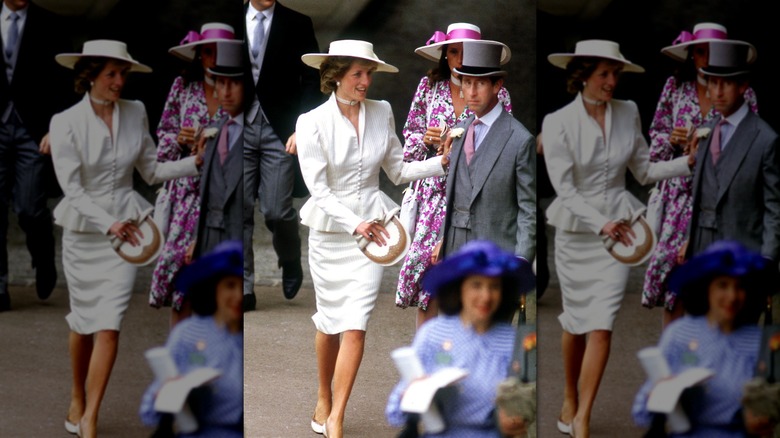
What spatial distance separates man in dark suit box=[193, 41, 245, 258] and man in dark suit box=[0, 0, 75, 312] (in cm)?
64

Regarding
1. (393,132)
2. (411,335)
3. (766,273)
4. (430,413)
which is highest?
(393,132)

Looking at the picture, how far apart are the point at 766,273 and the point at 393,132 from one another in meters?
1.74

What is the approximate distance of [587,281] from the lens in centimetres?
532

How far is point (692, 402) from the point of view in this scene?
17.4 feet

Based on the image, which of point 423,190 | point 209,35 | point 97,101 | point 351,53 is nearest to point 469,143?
point 423,190

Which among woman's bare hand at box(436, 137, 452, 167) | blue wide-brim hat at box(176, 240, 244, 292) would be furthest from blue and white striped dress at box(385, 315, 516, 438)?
blue wide-brim hat at box(176, 240, 244, 292)

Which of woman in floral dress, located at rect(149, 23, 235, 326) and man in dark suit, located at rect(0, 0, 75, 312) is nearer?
man in dark suit, located at rect(0, 0, 75, 312)

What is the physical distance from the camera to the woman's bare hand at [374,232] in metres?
5.42

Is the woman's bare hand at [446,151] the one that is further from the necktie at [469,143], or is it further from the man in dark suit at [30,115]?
the man in dark suit at [30,115]

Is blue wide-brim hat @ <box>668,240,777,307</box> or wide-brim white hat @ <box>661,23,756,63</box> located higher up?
wide-brim white hat @ <box>661,23,756,63</box>

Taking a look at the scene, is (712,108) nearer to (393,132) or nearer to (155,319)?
(393,132)

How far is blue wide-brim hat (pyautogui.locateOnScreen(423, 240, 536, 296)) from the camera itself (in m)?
5.41

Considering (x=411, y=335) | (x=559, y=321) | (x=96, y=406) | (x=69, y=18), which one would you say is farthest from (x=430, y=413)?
(x=69, y=18)

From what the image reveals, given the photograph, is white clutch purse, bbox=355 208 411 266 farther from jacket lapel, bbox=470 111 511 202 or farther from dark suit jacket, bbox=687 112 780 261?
dark suit jacket, bbox=687 112 780 261
